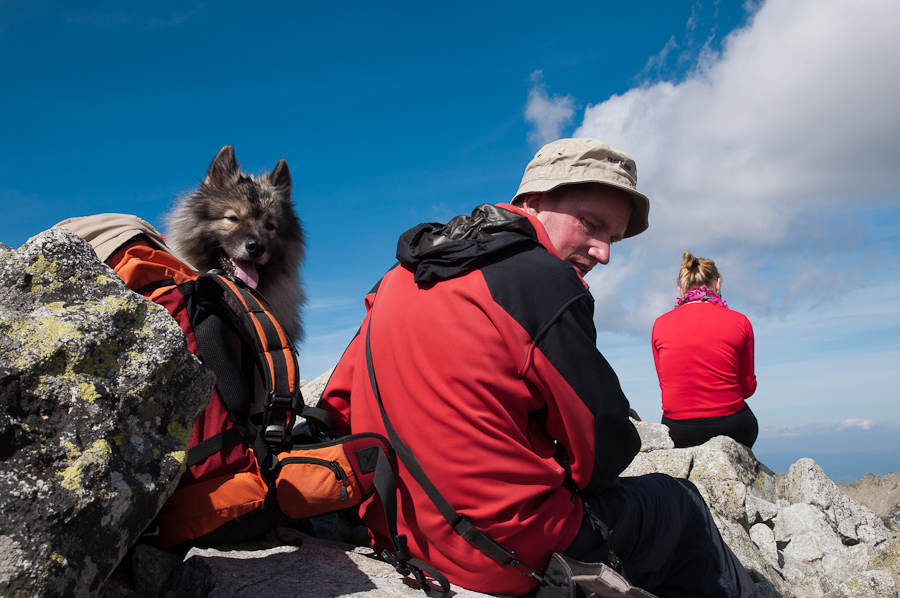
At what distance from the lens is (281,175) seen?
20.8 ft

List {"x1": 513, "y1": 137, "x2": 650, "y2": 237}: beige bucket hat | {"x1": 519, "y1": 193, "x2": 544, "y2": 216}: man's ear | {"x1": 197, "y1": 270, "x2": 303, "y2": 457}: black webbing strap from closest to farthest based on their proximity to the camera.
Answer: {"x1": 197, "y1": 270, "x2": 303, "y2": 457}: black webbing strap, {"x1": 513, "y1": 137, "x2": 650, "y2": 237}: beige bucket hat, {"x1": 519, "y1": 193, "x2": 544, "y2": 216}: man's ear

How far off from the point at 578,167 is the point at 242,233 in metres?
3.68

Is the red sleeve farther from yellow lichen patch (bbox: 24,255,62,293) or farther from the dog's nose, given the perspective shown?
yellow lichen patch (bbox: 24,255,62,293)

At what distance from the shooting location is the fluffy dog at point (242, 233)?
5516mm

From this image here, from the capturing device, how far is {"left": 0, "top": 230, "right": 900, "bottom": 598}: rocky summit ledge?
153 centimetres

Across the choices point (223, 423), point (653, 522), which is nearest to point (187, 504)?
point (223, 423)

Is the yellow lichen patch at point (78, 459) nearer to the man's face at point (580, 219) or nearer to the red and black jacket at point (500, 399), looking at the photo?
the red and black jacket at point (500, 399)

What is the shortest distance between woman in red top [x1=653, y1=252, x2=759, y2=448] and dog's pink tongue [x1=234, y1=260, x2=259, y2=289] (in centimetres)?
425

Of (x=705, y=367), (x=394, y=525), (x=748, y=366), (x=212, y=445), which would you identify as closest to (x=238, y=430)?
(x=212, y=445)

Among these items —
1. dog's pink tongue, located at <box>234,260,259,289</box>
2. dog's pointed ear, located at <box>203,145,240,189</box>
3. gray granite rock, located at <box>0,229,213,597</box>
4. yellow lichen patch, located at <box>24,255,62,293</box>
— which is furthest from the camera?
dog's pointed ear, located at <box>203,145,240,189</box>

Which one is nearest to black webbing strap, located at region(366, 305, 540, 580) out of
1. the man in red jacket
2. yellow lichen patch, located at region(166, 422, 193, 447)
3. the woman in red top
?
the man in red jacket

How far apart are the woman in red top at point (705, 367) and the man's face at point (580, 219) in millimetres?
3567

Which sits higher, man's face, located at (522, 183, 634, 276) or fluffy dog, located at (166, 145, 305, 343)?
fluffy dog, located at (166, 145, 305, 343)

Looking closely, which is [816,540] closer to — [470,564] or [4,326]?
[470,564]
